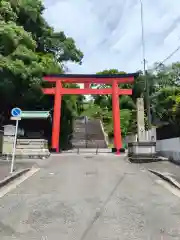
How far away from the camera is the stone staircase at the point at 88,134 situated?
45.5 metres

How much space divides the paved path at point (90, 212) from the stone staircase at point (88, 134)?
106 feet

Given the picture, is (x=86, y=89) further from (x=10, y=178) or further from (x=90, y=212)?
(x=90, y=212)

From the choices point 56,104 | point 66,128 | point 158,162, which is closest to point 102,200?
point 158,162

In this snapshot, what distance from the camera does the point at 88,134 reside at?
4988cm

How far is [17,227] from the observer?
20.1 feet

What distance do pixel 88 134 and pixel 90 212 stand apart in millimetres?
42552

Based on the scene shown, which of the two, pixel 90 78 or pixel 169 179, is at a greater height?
pixel 90 78

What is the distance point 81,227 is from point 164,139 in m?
16.6

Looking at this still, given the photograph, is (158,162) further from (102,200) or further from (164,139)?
(102,200)

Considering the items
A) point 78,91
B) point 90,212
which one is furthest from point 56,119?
point 90,212

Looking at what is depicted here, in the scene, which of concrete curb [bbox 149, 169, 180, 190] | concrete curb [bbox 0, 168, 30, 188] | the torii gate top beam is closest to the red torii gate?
the torii gate top beam

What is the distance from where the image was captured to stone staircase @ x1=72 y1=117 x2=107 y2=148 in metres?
45.5

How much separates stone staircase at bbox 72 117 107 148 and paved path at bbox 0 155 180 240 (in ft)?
106

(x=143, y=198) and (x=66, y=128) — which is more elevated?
(x=66, y=128)
